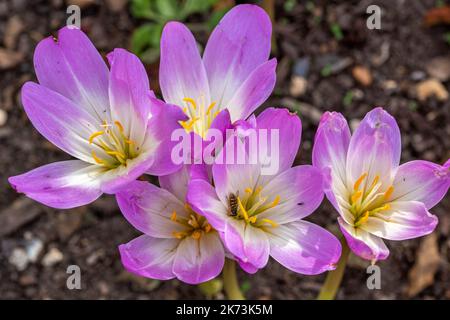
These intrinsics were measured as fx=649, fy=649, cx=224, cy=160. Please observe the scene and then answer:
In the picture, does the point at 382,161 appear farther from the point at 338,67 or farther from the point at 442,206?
the point at 338,67

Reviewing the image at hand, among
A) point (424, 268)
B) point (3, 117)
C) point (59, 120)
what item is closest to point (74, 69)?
point (59, 120)

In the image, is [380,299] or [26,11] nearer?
[380,299]

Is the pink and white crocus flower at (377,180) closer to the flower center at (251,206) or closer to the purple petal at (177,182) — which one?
the flower center at (251,206)

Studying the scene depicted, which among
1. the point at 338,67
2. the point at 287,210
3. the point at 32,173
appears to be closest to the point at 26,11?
the point at 338,67

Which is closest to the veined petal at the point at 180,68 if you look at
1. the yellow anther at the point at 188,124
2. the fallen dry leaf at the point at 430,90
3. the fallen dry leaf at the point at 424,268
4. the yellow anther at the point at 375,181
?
the yellow anther at the point at 188,124

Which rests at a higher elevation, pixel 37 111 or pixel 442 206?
pixel 37 111

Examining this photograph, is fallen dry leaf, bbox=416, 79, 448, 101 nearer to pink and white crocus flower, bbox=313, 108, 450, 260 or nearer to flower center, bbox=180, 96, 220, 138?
pink and white crocus flower, bbox=313, 108, 450, 260

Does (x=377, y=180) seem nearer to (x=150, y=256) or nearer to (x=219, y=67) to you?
(x=219, y=67)
